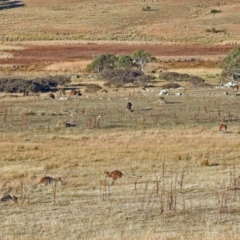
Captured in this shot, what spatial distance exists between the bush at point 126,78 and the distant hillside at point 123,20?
48.1 metres

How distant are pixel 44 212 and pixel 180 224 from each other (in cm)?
267

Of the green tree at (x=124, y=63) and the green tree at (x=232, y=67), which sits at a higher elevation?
the green tree at (x=232, y=67)

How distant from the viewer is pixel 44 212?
13.8 meters

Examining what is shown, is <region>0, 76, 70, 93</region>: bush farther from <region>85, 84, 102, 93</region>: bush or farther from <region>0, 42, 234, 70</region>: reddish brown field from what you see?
<region>0, 42, 234, 70</region>: reddish brown field

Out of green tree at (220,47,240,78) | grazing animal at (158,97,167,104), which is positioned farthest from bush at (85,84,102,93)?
green tree at (220,47,240,78)

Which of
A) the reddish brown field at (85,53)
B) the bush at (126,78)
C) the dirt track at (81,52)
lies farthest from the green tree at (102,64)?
the dirt track at (81,52)

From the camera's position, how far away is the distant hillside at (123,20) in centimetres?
10894

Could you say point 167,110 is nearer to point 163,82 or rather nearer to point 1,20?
point 163,82

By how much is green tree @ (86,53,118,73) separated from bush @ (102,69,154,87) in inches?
255

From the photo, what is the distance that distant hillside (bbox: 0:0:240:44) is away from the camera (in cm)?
10894

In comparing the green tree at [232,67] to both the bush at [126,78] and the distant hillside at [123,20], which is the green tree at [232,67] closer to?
the bush at [126,78]

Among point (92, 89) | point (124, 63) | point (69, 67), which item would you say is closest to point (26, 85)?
point (92, 89)

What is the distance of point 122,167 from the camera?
1972cm

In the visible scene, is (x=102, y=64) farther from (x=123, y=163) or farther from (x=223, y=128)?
(x=123, y=163)
